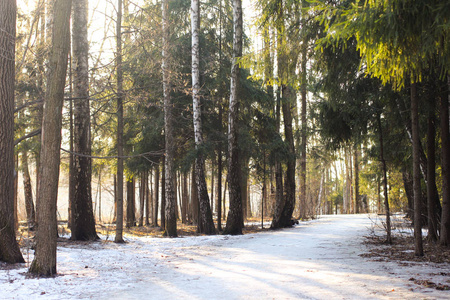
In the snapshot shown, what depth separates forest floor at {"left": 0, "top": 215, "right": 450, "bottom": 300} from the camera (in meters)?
4.91

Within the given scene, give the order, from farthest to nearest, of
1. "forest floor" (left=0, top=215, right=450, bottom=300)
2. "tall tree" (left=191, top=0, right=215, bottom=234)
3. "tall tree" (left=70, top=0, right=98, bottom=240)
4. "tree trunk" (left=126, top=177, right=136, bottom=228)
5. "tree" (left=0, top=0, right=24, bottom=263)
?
"tree trunk" (left=126, top=177, right=136, bottom=228) < "tall tree" (left=191, top=0, right=215, bottom=234) < "tall tree" (left=70, top=0, right=98, bottom=240) < "tree" (left=0, top=0, right=24, bottom=263) < "forest floor" (left=0, top=215, right=450, bottom=300)

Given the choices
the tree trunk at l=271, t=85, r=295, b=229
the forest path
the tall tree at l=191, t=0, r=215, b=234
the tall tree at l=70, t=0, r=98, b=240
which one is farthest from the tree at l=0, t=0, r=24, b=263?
the tree trunk at l=271, t=85, r=295, b=229

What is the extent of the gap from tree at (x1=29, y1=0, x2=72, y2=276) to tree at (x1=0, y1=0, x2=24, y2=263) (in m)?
1.10

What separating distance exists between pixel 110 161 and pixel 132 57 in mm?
11069

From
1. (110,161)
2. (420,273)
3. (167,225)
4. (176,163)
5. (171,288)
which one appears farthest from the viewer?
(110,161)

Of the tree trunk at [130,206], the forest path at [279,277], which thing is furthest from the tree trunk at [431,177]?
the tree trunk at [130,206]

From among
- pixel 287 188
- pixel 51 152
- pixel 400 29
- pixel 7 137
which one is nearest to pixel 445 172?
pixel 400 29

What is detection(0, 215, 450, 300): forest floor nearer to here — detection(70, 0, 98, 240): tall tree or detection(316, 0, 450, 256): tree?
detection(70, 0, 98, 240): tall tree

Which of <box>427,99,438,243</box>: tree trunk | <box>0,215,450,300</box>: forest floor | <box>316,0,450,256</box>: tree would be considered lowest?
<box>0,215,450,300</box>: forest floor

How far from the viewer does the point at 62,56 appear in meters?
6.52

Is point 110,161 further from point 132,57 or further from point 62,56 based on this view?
point 62,56

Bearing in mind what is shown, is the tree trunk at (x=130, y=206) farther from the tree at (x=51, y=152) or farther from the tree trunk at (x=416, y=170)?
the tree trunk at (x=416, y=170)

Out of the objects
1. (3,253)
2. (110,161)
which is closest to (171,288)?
(3,253)

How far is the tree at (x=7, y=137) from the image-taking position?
22.6ft
